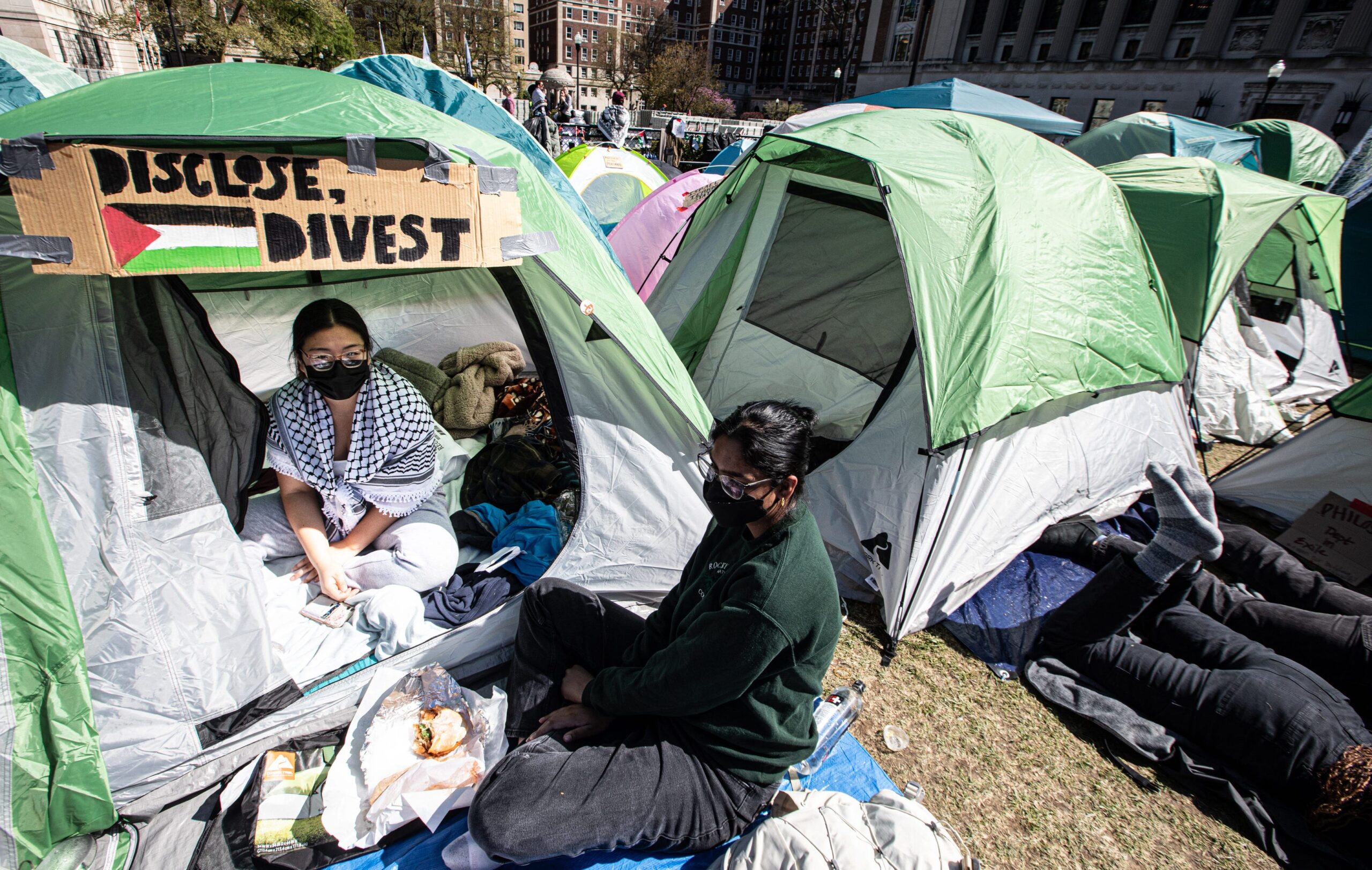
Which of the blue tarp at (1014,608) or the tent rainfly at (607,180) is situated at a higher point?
the tent rainfly at (607,180)

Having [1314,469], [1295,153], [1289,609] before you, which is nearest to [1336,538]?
[1314,469]

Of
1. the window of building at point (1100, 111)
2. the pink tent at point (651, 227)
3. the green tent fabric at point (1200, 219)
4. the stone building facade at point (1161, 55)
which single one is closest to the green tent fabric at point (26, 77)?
the pink tent at point (651, 227)

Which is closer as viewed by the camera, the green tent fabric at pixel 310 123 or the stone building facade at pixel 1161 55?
the green tent fabric at pixel 310 123

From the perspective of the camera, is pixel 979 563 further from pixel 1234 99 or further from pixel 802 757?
pixel 1234 99

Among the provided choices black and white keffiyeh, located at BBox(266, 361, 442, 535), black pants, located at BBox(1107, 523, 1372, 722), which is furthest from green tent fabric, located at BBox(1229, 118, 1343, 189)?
black and white keffiyeh, located at BBox(266, 361, 442, 535)

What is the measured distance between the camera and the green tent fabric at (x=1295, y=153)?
938 centimetres

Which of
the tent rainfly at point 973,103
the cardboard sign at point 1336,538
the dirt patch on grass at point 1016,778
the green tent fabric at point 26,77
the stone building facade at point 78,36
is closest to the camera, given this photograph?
the dirt patch on grass at point 1016,778

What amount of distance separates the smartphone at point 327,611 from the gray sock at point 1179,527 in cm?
288

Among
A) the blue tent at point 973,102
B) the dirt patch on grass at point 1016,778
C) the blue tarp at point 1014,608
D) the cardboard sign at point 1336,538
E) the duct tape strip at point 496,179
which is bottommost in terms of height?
the dirt patch on grass at point 1016,778

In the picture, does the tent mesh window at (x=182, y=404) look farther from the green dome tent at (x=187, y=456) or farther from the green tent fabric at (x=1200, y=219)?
the green tent fabric at (x=1200, y=219)

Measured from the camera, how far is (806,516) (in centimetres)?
157

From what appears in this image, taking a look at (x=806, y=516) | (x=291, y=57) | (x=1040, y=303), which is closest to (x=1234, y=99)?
(x=1040, y=303)

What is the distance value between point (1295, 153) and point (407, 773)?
1325cm

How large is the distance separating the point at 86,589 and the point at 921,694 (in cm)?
278
